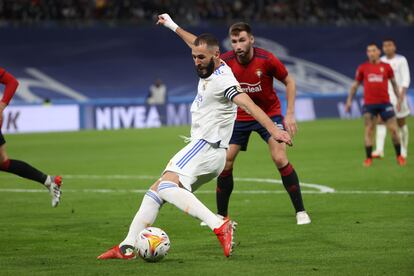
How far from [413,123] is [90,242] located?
25.0 m

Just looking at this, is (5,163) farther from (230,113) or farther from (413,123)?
(413,123)

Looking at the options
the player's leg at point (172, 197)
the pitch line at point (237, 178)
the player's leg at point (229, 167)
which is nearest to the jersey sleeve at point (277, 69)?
the player's leg at point (229, 167)

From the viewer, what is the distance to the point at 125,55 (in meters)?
45.0

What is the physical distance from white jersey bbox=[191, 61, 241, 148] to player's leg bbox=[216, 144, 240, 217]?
236 cm

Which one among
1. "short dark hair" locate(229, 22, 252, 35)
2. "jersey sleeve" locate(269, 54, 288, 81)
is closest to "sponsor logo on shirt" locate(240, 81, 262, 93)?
"jersey sleeve" locate(269, 54, 288, 81)

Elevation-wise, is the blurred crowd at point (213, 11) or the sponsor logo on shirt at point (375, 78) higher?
the sponsor logo on shirt at point (375, 78)

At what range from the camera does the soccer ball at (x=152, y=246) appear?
8.38 metres

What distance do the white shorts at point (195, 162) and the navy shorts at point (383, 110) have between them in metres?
10.3

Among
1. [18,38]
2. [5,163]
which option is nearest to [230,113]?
[5,163]

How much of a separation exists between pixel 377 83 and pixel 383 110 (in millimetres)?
561

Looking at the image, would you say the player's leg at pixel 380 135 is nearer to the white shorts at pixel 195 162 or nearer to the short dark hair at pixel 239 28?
the short dark hair at pixel 239 28

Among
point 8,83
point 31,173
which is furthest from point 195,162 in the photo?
point 31,173

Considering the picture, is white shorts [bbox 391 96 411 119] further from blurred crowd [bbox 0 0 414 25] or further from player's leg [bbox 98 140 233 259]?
blurred crowd [bbox 0 0 414 25]

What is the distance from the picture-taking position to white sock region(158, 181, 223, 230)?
27.7 feet
